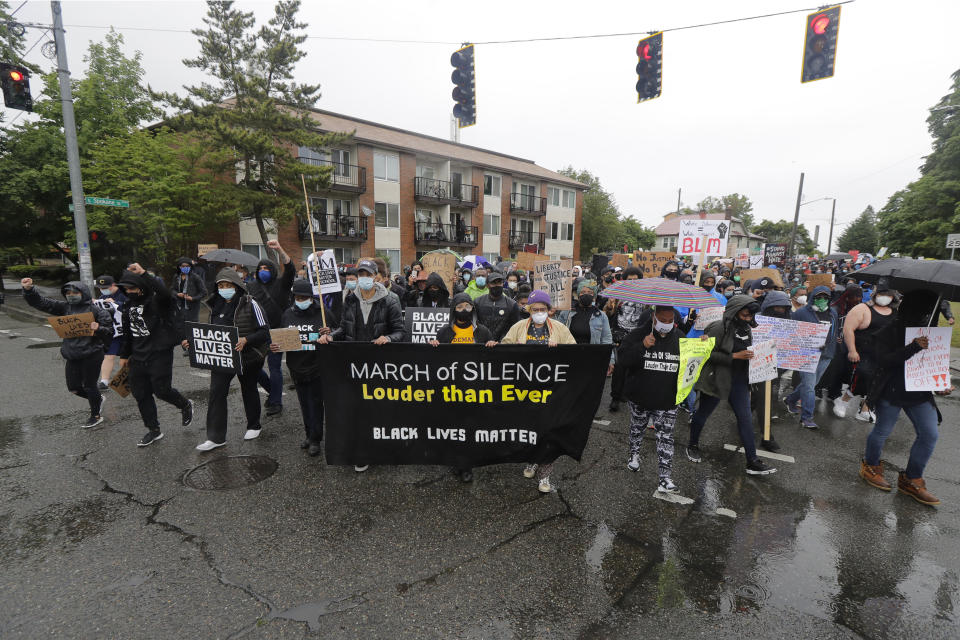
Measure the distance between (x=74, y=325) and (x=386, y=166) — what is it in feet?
81.6

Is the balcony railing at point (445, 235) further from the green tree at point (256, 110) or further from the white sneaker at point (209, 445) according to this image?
the white sneaker at point (209, 445)

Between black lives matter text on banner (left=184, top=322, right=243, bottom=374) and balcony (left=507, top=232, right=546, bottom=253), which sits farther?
balcony (left=507, top=232, right=546, bottom=253)

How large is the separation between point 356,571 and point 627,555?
80.2 inches

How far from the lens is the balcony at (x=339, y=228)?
81.7ft

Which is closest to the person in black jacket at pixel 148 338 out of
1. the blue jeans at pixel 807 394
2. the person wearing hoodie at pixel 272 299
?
the person wearing hoodie at pixel 272 299

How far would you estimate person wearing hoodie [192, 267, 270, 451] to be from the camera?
5.06m

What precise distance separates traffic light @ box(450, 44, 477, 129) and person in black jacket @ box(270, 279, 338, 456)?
223 inches

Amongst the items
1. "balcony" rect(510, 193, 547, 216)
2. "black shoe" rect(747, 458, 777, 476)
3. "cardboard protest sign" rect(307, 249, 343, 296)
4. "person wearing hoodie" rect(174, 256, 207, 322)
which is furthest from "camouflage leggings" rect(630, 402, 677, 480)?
"balcony" rect(510, 193, 547, 216)

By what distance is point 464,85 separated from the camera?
8.98 meters

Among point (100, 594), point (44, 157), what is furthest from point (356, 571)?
point (44, 157)

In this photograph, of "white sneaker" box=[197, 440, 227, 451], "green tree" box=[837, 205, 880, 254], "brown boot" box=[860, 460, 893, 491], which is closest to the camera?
"brown boot" box=[860, 460, 893, 491]

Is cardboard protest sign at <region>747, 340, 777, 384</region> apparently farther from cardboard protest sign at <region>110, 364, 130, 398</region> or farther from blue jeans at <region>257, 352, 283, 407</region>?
cardboard protest sign at <region>110, 364, 130, 398</region>

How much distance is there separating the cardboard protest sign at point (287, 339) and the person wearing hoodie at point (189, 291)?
14.0 feet

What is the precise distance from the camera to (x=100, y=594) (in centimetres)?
285
